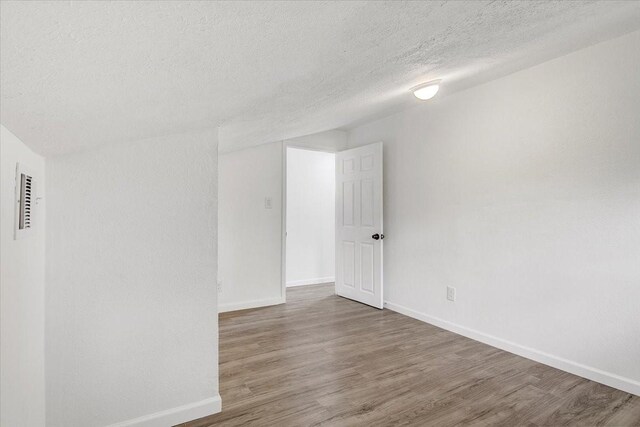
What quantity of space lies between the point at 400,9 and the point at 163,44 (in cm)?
65

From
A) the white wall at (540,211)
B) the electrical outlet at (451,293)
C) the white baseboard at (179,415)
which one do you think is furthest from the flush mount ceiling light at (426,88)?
the white baseboard at (179,415)

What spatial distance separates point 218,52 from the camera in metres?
0.85

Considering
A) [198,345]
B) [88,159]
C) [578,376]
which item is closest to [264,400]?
[198,345]

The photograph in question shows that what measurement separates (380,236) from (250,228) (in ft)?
5.00

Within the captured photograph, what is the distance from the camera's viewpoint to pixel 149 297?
1734 mm

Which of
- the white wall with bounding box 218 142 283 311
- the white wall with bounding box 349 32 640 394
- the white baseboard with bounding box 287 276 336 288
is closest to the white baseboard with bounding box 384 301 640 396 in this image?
the white wall with bounding box 349 32 640 394

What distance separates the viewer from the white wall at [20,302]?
951mm

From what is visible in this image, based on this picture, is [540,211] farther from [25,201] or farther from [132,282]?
[25,201]

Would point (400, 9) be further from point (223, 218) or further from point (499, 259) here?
point (223, 218)

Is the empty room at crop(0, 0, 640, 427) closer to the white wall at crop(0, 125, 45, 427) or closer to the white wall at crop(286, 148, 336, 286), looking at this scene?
the white wall at crop(0, 125, 45, 427)

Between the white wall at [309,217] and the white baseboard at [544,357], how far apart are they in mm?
2289

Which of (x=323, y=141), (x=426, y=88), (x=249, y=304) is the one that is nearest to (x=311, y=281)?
(x=249, y=304)

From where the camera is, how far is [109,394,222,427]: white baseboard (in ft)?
5.55

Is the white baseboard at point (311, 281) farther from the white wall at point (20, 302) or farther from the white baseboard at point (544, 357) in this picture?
the white wall at point (20, 302)
